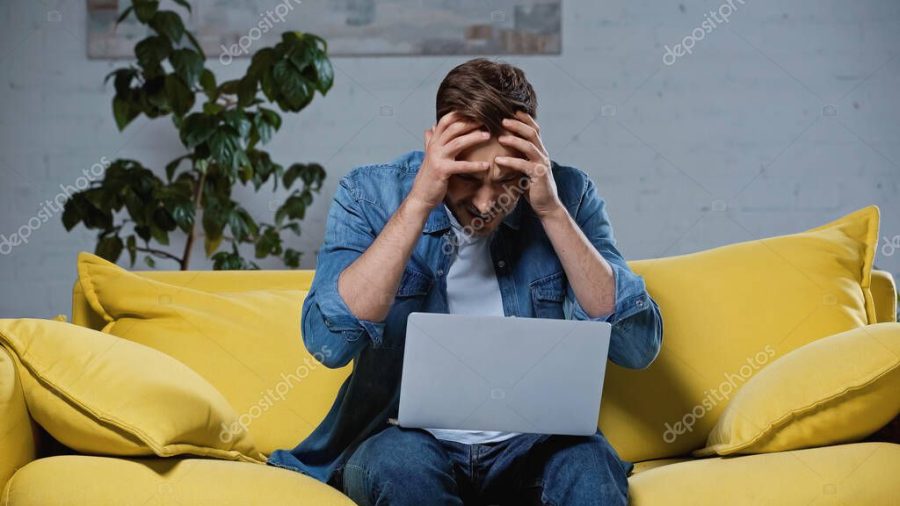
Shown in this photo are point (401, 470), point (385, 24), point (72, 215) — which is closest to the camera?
point (401, 470)

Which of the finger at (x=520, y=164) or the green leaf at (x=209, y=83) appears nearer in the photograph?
the finger at (x=520, y=164)

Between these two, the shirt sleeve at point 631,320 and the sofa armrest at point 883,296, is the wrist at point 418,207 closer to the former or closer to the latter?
the shirt sleeve at point 631,320

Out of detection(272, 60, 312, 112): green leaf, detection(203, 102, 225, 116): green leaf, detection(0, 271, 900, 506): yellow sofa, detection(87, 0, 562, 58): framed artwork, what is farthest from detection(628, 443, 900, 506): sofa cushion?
detection(87, 0, 562, 58): framed artwork

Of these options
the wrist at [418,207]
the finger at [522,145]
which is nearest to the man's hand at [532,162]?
the finger at [522,145]

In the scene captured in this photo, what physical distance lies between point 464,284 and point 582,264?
202mm

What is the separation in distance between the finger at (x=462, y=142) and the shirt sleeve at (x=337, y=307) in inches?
8.5

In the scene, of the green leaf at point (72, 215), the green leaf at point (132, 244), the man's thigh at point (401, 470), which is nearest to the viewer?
the man's thigh at point (401, 470)

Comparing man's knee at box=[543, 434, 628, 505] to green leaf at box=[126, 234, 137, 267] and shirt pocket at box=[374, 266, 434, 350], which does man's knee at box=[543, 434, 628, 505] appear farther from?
green leaf at box=[126, 234, 137, 267]

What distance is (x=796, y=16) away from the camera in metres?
3.23

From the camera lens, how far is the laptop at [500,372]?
1229 mm

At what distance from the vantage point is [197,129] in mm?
2625

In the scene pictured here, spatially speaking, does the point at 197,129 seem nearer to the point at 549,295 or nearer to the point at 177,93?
the point at 177,93

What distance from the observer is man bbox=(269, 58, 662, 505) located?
4.25 feet

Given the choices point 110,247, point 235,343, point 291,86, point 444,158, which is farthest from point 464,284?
point 110,247
